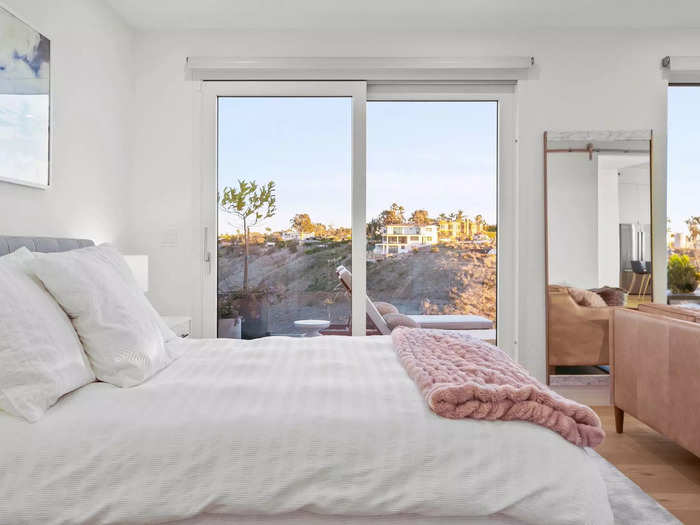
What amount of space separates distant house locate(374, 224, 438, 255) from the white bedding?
242 cm

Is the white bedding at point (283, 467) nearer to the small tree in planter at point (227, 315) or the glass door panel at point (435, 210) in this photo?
the small tree in planter at point (227, 315)

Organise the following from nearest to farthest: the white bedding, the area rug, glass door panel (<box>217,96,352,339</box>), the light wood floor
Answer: the white bedding < the area rug < the light wood floor < glass door panel (<box>217,96,352,339</box>)

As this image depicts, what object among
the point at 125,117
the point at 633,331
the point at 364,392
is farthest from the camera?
the point at 125,117

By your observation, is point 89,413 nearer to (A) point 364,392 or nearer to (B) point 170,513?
(B) point 170,513

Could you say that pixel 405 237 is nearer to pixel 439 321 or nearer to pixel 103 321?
pixel 439 321

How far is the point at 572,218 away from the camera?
368 centimetres

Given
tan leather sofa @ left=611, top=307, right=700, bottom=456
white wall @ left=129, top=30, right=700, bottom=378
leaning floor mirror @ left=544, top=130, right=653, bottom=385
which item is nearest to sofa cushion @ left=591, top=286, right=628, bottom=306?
leaning floor mirror @ left=544, top=130, right=653, bottom=385

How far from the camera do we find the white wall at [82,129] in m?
2.60

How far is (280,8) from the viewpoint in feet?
11.0

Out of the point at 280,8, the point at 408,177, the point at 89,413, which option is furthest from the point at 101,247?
the point at 408,177

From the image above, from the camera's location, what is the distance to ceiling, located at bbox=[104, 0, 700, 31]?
3301 millimetres

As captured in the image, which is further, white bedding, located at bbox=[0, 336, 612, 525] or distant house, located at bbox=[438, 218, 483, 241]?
distant house, located at bbox=[438, 218, 483, 241]

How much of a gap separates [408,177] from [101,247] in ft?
7.34

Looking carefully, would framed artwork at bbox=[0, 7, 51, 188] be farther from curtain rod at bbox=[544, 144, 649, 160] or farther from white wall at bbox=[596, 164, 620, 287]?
white wall at bbox=[596, 164, 620, 287]
